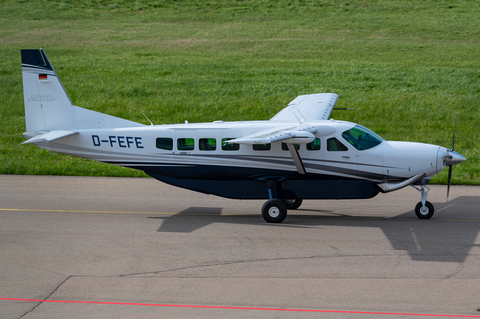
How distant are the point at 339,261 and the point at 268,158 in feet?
13.2

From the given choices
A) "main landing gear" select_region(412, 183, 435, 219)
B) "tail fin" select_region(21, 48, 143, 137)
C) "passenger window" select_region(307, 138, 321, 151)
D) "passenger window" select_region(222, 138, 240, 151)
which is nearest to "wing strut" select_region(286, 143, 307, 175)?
"passenger window" select_region(307, 138, 321, 151)

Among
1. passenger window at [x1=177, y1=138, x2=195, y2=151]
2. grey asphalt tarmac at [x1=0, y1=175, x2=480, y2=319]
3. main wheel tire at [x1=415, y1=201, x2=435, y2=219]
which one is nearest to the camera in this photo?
grey asphalt tarmac at [x1=0, y1=175, x2=480, y2=319]

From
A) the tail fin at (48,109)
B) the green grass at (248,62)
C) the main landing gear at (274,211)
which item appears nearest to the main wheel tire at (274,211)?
the main landing gear at (274,211)

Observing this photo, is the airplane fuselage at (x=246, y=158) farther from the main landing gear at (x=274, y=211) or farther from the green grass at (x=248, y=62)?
the green grass at (x=248, y=62)

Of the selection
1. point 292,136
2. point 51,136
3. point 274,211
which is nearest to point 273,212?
point 274,211

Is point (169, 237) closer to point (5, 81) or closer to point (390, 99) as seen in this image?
point (390, 99)

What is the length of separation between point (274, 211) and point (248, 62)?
25157 millimetres

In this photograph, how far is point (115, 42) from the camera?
45219 mm

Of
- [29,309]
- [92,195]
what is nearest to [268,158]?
[92,195]

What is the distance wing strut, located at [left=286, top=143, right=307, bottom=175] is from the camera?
13458 mm

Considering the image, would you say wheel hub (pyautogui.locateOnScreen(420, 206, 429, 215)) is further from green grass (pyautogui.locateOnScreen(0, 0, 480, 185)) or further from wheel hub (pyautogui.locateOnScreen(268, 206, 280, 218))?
green grass (pyautogui.locateOnScreen(0, 0, 480, 185))

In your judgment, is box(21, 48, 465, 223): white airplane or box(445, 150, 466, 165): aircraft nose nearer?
box(445, 150, 466, 165): aircraft nose

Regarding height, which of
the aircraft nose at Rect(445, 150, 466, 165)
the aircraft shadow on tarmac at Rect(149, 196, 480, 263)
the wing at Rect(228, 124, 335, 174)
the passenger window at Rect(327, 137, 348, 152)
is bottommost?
the aircraft shadow on tarmac at Rect(149, 196, 480, 263)

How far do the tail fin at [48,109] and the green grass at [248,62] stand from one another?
5.11 m
